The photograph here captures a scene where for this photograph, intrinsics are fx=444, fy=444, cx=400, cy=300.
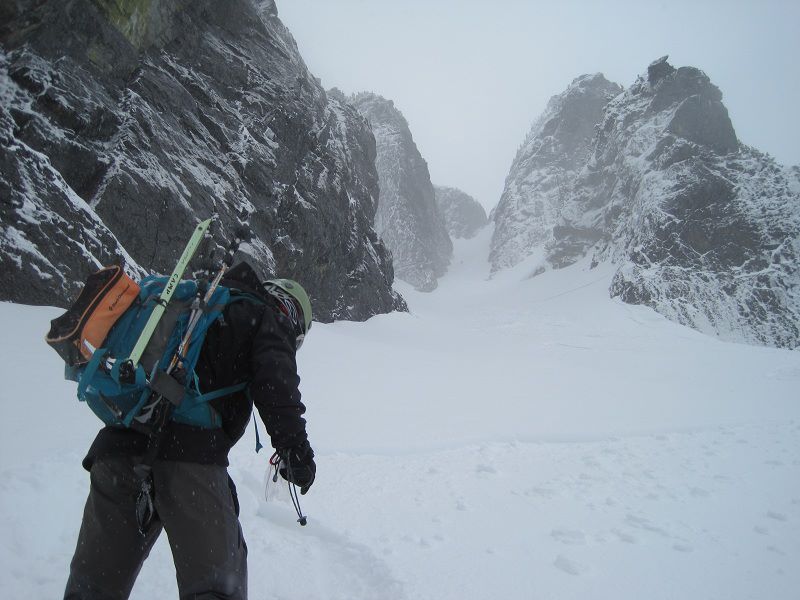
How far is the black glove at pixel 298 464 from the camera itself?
2.29 m

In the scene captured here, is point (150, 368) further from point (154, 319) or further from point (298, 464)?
point (298, 464)

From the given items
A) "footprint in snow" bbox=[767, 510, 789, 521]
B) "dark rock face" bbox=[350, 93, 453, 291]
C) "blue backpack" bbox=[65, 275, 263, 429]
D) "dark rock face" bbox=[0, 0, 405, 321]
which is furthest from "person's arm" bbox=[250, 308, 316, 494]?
"dark rock face" bbox=[350, 93, 453, 291]

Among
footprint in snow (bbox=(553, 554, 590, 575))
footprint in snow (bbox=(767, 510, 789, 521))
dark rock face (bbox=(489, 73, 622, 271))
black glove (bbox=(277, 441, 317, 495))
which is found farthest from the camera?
dark rock face (bbox=(489, 73, 622, 271))

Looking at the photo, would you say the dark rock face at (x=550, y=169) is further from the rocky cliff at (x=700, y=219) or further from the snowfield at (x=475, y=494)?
the snowfield at (x=475, y=494)

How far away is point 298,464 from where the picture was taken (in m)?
2.31

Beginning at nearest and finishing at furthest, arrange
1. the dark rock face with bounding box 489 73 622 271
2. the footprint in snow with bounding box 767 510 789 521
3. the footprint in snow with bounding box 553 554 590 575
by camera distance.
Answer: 1. the footprint in snow with bounding box 553 554 590 575
2. the footprint in snow with bounding box 767 510 789 521
3. the dark rock face with bounding box 489 73 622 271

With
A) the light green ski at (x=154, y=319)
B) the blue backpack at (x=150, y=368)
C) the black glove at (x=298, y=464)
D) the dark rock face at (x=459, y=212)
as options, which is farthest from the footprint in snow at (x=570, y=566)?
the dark rock face at (x=459, y=212)

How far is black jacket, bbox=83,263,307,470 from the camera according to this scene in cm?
211

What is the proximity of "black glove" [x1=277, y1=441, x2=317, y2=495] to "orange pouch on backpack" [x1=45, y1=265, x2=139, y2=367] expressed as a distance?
3.32 feet

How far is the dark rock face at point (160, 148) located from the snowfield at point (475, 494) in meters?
2.71

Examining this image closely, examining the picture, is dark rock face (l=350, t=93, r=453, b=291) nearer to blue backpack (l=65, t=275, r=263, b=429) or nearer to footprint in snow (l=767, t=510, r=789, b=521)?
footprint in snow (l=767, t=510, r=789, b=521)

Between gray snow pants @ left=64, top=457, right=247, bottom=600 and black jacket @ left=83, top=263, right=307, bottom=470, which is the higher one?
black jacket @ left=83, top=263, right=307, bottom=470

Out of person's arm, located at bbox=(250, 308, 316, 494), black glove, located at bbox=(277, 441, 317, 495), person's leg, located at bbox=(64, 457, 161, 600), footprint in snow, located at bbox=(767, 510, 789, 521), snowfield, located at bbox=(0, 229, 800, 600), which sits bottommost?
snowfield, located at bbox=(0, 229, 800, 600)

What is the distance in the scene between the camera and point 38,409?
4.91 m
